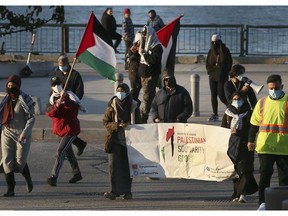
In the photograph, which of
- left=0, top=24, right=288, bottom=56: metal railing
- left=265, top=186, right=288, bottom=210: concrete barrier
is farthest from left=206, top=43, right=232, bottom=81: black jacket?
left=265, top=186, right=288, bottom=210: concrete barrier

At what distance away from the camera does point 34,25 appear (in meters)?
27.2

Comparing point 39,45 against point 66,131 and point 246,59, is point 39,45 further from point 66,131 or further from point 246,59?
point 66,131

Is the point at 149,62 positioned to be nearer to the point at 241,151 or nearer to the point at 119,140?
the point at 119,140

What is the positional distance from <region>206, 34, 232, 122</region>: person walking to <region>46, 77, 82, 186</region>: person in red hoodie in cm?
501

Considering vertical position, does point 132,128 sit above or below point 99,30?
below

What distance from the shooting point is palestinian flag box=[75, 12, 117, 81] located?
657 inches

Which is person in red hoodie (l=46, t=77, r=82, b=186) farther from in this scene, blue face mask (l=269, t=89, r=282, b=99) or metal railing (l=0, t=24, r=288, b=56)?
metal railing (l=0, t=24, r=288, b=56)

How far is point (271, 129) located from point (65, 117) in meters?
3.22

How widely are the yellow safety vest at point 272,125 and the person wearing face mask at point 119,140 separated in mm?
1892

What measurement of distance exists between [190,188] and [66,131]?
6.11ft

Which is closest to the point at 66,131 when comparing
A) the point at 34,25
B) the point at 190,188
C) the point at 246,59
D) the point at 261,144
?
the point at 190,188

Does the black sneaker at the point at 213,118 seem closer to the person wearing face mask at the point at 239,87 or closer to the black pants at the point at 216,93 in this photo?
the black pants at the point at 216,93

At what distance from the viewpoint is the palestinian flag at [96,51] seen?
54.7 feet

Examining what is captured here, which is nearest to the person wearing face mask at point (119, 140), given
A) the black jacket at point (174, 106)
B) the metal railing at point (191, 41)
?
the black jacket at point (174, 106)
